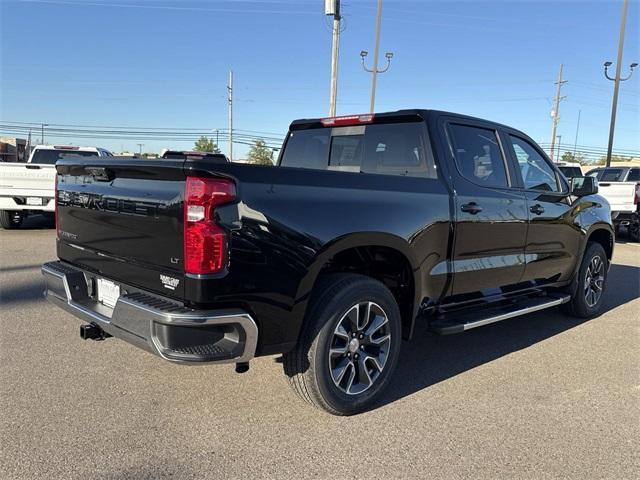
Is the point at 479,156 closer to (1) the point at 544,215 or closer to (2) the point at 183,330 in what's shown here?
(1) the point at 544,215

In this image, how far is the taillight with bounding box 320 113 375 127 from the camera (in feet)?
14.6

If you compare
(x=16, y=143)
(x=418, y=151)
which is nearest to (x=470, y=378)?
(x=418, y=151)

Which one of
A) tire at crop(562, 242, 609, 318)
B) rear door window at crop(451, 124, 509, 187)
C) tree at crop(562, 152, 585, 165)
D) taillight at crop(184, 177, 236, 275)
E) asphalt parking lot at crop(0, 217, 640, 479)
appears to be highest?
tree at crop(562, 152, 585, 165)

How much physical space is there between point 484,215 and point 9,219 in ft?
37.5

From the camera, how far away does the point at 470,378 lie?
411 cm

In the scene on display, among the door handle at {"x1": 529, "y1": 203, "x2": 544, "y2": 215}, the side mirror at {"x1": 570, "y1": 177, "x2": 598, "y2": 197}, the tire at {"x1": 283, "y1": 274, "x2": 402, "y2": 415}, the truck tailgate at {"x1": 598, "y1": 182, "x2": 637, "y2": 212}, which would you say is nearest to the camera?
the tire at {"x1": 283, "y1": 274, "x2": 402, "y2": 415}

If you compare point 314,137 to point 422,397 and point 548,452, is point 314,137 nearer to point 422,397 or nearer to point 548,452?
point 422,397

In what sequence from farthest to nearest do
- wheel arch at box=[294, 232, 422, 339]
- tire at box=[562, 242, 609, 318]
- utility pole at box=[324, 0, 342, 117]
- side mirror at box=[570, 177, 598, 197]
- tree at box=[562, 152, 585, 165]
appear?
tree at box=[562, 152, 585, 165], utility pole at box=[324, 0, 342, 117], tire at box=[562, 242, 609, 318], side mirror at box=[570, 177, 598, 197], wheel arch at box=[294, 232, 422, 339]

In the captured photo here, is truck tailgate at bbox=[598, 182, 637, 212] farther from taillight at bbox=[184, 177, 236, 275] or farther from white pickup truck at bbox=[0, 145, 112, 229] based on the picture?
taillight at bbox=[184, 177, 236, 275]

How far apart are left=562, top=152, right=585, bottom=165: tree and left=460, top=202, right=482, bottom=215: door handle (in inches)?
2791

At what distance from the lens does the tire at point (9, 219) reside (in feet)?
38.8

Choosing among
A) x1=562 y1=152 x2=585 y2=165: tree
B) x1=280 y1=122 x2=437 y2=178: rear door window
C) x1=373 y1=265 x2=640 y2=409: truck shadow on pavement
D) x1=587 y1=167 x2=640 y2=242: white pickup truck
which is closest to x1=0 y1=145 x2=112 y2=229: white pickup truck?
x1=280 y1=122 x2=437 y2=178: rear door window

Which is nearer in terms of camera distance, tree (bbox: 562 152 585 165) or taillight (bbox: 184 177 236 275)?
taillight (bbox: 184 177 236 275)

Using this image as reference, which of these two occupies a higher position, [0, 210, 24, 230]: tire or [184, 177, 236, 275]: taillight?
[184, 177, 236, 275]: taillight
